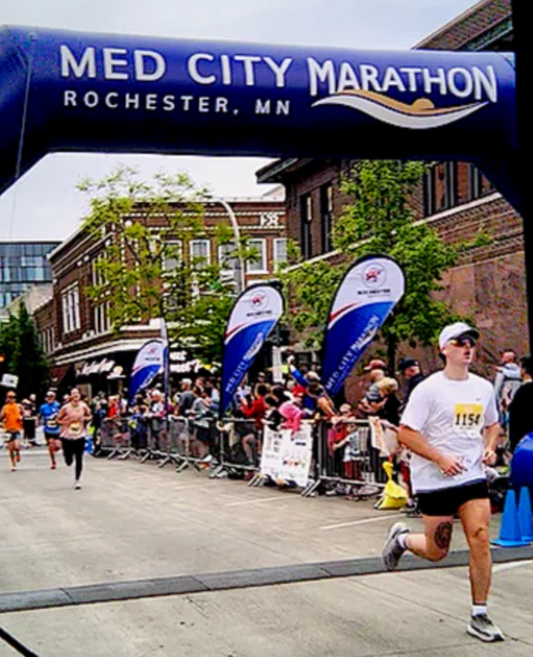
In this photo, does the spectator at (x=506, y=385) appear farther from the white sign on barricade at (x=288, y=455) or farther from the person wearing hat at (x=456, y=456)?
the person wearing hat at (x=456, y=456)

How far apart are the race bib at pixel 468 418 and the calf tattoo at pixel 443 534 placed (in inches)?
23.5

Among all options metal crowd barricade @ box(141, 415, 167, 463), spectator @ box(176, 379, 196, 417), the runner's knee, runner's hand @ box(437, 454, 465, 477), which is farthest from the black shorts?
metal crowd barricade @ box(141, 415, 167, 463)

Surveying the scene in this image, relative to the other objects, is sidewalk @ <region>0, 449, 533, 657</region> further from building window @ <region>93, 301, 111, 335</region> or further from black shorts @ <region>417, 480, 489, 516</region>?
building window @ <region>93, 301, 111, 335</region>

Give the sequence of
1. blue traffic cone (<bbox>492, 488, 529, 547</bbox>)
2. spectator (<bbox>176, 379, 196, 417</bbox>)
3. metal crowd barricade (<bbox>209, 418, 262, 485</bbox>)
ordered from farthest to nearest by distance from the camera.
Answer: spectator (<bbox>176, 379, 196, 417</bbox>)
metal crowd barricade (<bbox>209, 418, 262, 485</bbox>)
blue traffic cone (<bbox>492, 488, 529, 547</bbox>)

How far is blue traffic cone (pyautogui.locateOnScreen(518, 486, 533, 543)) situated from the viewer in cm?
1103

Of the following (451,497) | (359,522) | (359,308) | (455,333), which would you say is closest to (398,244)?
(359,308)

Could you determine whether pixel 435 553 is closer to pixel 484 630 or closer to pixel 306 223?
pixel 484 630

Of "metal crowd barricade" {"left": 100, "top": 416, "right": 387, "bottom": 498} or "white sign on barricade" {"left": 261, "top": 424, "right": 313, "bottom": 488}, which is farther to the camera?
"white sign on barricade" {"left": 261, "top": 424, "right": 313, "bottom": 488}

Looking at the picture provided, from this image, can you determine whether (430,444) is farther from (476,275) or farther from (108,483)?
(476,275)

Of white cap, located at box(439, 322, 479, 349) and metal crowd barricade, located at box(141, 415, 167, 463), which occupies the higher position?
white cap, located at box(439, 322, 479, 349)

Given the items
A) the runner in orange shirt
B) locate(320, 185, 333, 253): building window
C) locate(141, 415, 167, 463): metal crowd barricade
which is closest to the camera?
the runner in orange shirt

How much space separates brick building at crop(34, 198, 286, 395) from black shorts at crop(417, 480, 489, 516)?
1264 inches

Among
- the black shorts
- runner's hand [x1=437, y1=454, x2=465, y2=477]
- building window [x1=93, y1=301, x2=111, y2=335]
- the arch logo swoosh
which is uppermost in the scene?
building window [x1=93, y1=301, x2=111, y2=335]

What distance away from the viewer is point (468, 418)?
24.3 feet
